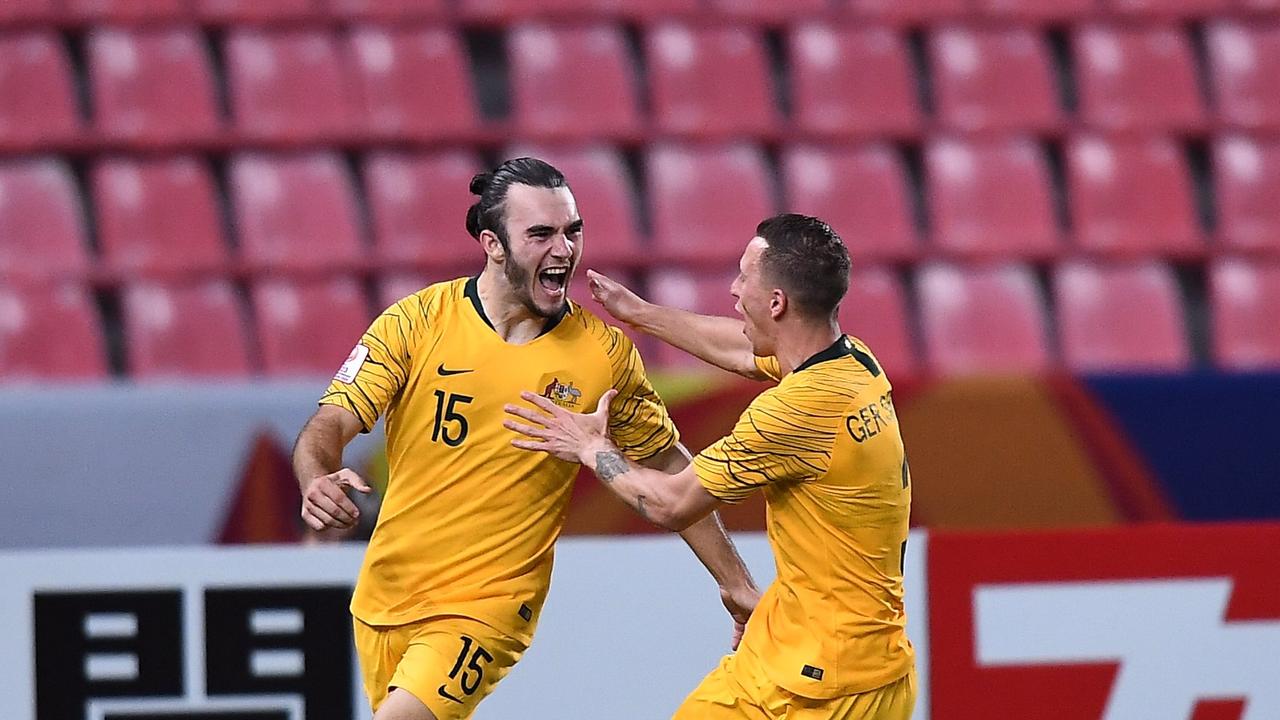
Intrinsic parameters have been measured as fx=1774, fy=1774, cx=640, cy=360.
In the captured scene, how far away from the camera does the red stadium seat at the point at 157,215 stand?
7.28m

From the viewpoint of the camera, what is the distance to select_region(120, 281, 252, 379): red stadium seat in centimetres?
691

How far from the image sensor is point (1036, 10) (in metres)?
8.53

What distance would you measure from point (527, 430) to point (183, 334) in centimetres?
320

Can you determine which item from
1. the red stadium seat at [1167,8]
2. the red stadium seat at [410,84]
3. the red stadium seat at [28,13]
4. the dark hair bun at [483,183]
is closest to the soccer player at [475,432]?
the dark hair bun at [483,183]

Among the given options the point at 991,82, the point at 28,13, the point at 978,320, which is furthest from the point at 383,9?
the point at 978,320

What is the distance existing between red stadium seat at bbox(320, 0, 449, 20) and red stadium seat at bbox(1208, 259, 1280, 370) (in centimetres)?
368

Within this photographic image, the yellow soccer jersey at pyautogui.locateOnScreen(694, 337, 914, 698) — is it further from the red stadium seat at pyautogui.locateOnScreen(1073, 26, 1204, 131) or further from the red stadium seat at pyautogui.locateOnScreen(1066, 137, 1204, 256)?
the red stadium seat at pyautogui.locateOnScreen(1073, 26, 1204, 131)

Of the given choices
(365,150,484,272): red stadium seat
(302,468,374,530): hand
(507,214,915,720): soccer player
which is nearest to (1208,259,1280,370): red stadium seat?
(365,150,484,272): red stadium seat

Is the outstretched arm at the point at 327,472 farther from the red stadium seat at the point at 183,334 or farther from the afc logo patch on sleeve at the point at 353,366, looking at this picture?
the red stadium seat at the point at 183,334

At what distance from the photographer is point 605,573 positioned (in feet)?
16.5

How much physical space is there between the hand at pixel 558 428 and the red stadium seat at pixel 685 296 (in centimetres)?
285

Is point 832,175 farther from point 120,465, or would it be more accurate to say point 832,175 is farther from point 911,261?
point 120,465

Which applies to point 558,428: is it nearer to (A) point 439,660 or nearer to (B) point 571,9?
(A) point 439,660

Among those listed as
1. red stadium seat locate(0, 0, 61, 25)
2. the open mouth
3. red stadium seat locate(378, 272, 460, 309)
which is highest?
red stadium seat locate(0, 0, 61, 25)
